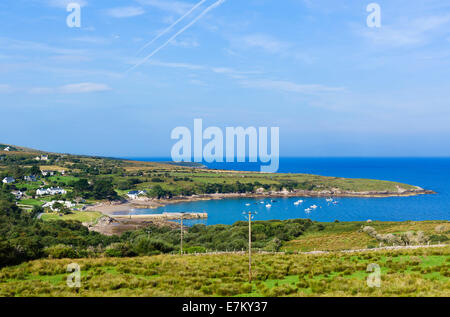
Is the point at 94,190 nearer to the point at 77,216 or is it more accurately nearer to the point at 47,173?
the point at 47,173

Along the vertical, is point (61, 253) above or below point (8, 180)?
above

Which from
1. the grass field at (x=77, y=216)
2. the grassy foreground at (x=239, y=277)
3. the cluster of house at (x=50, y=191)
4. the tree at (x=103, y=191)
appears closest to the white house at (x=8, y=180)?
the cluster of house at (x=50, y=191)

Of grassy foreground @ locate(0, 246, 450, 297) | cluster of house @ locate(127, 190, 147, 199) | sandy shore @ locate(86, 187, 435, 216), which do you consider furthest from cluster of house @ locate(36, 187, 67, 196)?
grassy foreground @ locate(0, 246, 450, 297)

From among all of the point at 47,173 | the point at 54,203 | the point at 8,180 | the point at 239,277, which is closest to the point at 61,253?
the point at 239,277

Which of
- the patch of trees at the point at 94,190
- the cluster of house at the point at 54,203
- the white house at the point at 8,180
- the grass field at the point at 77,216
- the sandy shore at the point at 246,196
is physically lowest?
the sandy shore at the point at 246,196

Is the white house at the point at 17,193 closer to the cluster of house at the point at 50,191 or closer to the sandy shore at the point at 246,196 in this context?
the cluster of house at the point at 50,191

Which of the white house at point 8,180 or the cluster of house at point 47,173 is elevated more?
the cluster of house at point 47,173

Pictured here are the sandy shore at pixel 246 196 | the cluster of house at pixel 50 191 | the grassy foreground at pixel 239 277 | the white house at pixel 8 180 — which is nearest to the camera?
the grassy foreground at pixel 239 277

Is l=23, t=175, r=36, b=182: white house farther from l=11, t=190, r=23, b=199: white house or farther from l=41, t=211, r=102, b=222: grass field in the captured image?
l=41, t=211, r=102, b=222: grass field
